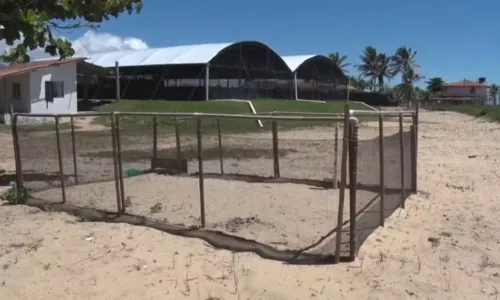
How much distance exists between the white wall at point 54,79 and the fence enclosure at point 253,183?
2143cm

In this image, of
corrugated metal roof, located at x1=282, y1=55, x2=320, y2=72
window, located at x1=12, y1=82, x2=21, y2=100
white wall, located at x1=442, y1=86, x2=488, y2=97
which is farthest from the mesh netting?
white wall, located at x1=442, y1=86, x2=488, y2=97

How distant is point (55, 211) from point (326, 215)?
395 centimetres

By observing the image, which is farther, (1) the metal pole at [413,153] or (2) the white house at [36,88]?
(2) the white house at [36,88]

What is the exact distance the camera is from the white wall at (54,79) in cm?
3409

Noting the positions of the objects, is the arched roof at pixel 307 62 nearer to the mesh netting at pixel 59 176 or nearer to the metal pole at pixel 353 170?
the mesh netting at pixel 59 176

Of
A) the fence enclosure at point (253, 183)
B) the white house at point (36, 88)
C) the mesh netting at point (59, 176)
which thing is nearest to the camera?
the fence enclosure at point (253, 183)

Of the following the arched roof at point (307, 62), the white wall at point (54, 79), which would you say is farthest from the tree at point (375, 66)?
the white wall at point (54, 79)

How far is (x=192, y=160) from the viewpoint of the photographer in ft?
44.5

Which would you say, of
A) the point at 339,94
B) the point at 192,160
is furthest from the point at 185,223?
the point at 339,94

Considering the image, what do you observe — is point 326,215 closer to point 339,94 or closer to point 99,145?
point 99,145

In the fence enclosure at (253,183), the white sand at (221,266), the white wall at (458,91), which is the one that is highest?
the white wall at (458,91)

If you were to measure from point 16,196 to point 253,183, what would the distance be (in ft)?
13.3

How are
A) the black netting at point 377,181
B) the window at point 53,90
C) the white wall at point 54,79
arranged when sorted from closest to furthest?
the black netting at point 377,181 → the white wall at point 54,79 → the window at point 53,90

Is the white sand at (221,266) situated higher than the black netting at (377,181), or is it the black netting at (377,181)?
the black netting at (377,181)
